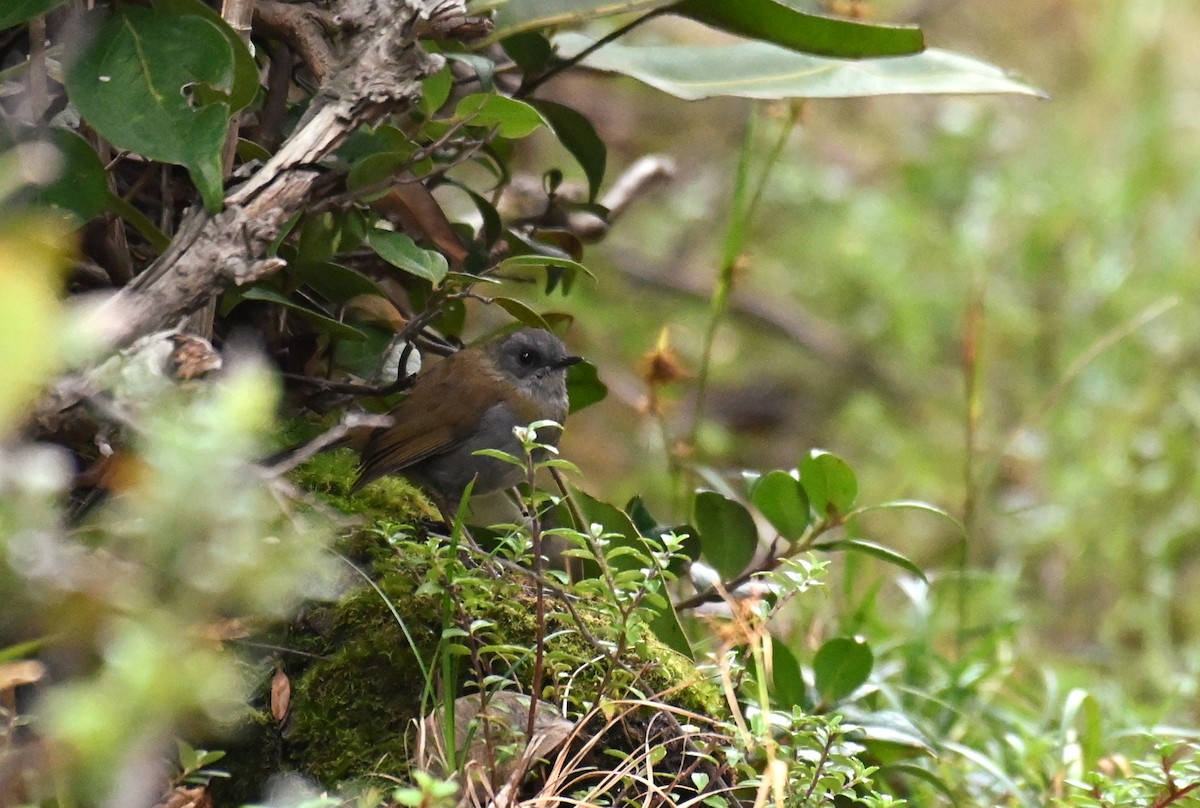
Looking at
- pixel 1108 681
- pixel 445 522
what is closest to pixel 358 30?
pixel 445 522

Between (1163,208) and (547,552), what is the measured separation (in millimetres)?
4824

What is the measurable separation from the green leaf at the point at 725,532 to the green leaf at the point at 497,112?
0.85 metres

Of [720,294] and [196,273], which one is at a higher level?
[196,273]

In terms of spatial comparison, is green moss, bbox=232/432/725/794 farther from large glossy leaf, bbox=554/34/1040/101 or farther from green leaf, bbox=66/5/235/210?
large glossy leaf, bbox=554/34/1040/101

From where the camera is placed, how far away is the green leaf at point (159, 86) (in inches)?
71.9

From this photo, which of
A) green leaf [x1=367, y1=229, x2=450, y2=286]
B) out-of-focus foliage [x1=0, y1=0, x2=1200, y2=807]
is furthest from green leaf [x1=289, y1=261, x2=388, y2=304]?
green leaf [x1=367, y1=229, x2=450, y2=286]

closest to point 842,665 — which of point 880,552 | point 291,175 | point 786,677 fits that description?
point 786,677

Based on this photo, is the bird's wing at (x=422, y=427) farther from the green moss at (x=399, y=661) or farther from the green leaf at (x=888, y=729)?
the green leaf at (x=888, y=729)

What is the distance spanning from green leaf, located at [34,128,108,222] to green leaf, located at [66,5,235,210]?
0.16ft

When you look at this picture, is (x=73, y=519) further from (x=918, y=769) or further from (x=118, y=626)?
(x=918, y=769)

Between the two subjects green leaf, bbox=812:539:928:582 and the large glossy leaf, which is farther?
the large glossy leaf

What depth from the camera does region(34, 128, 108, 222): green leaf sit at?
185 centimetres

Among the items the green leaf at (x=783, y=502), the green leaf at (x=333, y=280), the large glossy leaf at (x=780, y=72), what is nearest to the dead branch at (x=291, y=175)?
the green leaf at (x=333, y=280)

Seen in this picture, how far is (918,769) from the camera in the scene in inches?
92.3
